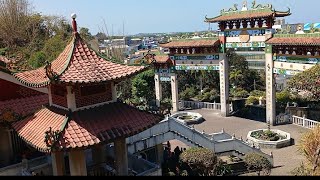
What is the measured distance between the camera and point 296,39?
24.1 meters

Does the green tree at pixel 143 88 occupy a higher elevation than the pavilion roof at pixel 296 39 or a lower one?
lower

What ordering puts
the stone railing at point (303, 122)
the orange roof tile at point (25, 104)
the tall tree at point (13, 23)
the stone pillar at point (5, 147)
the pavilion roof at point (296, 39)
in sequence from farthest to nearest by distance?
the tall tree at point (13, 23)
the stone railing at point (303, 122)
the pavilion roof at point (296, 39)
the stone pillar at point (5, 147)
the orange roof tile at point (25, 104)

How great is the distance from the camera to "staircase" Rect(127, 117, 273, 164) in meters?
18.2

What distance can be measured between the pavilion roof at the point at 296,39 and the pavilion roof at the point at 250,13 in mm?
1786

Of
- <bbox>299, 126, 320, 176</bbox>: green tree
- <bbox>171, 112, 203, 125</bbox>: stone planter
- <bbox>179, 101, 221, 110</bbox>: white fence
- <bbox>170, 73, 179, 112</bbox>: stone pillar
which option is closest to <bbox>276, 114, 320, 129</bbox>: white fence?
<bbox>171, 112, 203, 125</bbox>: stone planter

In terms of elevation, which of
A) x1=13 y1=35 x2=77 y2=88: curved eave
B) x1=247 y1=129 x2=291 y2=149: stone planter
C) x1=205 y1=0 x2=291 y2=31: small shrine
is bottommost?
x1=247 y1=129 x2=291 y2=149: stone planter

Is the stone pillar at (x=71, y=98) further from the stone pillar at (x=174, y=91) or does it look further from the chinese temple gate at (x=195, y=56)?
the stone pillar at (x=174, y=91)

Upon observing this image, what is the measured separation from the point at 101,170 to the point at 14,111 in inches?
161

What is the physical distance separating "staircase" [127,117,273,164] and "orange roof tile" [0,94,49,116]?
16.2ft

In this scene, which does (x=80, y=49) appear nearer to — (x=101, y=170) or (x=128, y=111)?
(x=128, y=111)

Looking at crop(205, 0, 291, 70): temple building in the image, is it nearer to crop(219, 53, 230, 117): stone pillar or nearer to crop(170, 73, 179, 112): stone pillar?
crop(219, 53, 230, 117): stone pillar

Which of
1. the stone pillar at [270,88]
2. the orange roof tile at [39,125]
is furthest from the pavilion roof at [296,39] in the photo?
the orange roof tile at [39,125]

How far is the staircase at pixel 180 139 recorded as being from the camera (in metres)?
18.2

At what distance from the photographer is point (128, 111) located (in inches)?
506
